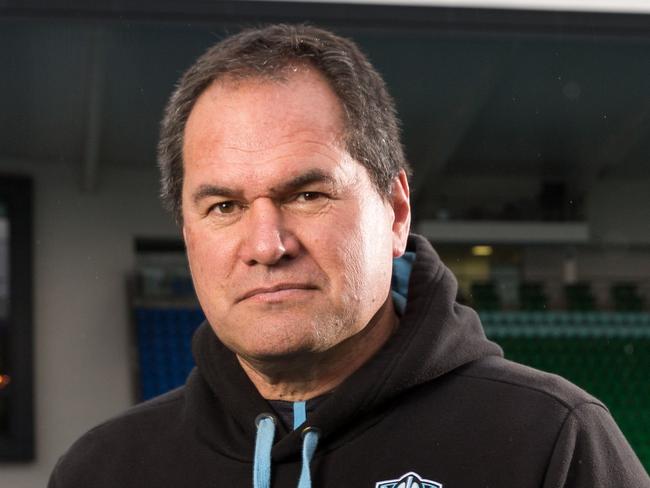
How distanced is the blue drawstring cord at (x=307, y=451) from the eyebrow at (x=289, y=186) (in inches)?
7.8

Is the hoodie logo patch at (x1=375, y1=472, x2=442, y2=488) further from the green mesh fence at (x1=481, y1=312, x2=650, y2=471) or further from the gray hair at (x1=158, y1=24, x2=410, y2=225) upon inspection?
the green mesh fence at (x1=481, y1=312, x2=650, y2=471)

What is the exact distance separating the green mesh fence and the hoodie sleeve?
13.2 ft

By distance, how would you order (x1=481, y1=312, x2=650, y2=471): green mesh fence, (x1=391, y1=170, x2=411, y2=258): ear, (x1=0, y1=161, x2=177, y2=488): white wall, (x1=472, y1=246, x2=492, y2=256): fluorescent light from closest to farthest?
(x1=391, y1=170, x2=411, y2=258): ear
(x1=0, y1=161, x2=177, y2=488): white wall
(x1=481, y1=312, x2=650, y2=471): green mesh fence
(x1=472, y1=246, x2=492, y2=256): fluorescent light

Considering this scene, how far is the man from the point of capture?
0.81 meters

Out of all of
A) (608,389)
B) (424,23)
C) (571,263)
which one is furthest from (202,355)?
(571,263)

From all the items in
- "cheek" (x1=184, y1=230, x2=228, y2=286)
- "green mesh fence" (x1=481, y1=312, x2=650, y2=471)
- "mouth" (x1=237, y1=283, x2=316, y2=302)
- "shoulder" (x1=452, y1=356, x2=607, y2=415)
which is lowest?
"green mesh fence" (x1=481, y1=312, x2=650, y2=471)

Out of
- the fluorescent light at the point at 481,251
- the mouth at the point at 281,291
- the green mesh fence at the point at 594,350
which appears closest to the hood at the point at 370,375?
the mouth at the point at 281,291

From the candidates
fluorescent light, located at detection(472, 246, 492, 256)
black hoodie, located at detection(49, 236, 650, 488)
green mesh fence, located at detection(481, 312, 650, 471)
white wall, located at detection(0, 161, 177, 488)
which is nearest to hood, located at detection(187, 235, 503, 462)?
black hoodie, located at detection(49, 236, 650, 488)

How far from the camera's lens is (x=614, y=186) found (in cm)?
520

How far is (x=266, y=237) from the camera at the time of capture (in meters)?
0.79

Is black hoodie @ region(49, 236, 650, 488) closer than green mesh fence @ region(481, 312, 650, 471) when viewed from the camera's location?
Yes

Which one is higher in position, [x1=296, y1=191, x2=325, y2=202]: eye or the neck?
[x1=296, y1=191, x2=325, y2=202]: eye

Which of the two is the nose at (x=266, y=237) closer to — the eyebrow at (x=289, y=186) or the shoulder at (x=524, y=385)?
the eyebrow at (x=289, y=186)

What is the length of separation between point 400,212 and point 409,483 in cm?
24
